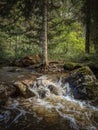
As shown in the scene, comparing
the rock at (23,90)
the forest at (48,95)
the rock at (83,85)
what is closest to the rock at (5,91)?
the forest at (48,95)

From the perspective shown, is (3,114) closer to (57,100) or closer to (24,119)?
(24,119)

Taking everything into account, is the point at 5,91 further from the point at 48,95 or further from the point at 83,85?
the point at 83,85

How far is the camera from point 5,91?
8.50 meters

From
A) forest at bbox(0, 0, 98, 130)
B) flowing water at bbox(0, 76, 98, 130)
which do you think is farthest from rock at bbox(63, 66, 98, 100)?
flowing water at bbox(0, 76, 98, 130)

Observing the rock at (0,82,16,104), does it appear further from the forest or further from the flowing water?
the flowing water

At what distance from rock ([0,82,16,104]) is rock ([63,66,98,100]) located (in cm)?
274

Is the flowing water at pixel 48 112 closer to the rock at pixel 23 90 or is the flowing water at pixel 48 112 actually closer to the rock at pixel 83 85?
the rock at pixel 23 90

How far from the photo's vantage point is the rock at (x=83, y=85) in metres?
8.94

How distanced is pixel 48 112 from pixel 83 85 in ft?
8.76

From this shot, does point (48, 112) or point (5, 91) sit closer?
point (48, 112)

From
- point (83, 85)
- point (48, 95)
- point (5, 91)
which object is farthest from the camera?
point (83, 85)

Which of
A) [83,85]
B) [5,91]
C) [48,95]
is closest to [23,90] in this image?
[5,91]

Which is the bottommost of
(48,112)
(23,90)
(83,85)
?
(48,112)

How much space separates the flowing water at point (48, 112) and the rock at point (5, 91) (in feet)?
0.70
